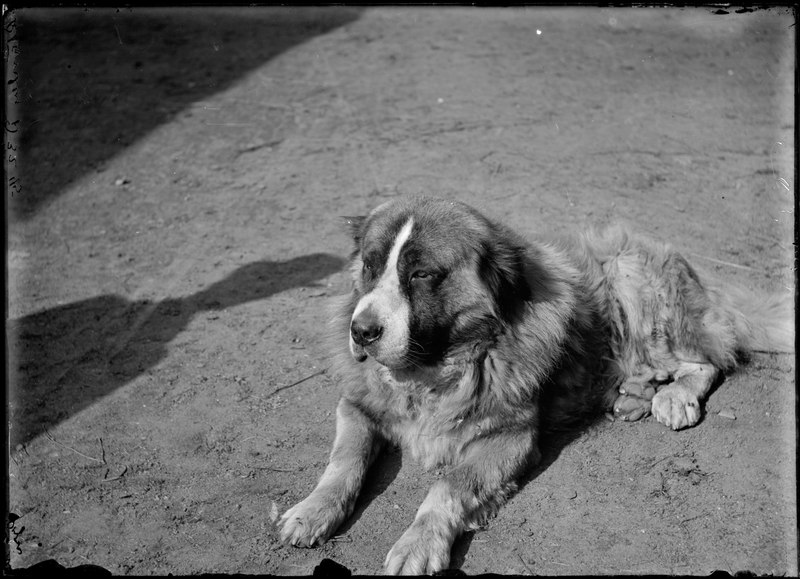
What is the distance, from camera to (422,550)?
3.57 meters

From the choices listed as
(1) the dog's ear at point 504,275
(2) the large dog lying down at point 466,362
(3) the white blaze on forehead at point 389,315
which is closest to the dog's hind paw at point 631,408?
(2) the large dog lying down at point 466,362

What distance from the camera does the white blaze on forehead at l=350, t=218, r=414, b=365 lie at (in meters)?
3.85

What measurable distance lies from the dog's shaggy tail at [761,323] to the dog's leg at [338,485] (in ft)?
8.02

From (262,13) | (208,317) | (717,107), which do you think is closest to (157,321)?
(208,317)

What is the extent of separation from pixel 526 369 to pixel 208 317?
248 centimetres

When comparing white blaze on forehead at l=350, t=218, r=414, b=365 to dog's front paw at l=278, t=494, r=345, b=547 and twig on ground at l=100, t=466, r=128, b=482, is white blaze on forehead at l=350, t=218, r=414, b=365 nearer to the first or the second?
dog's front paw at l=278, t=494, r=345, b=547

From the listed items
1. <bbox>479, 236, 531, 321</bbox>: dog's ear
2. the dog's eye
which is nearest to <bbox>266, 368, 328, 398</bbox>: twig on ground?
the dog's eye

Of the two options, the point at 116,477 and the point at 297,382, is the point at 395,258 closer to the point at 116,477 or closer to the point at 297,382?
the point at 297,382

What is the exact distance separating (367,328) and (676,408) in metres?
1.93

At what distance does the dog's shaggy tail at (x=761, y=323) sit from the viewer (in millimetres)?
5066

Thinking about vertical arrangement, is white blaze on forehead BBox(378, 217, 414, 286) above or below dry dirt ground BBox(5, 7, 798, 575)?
above

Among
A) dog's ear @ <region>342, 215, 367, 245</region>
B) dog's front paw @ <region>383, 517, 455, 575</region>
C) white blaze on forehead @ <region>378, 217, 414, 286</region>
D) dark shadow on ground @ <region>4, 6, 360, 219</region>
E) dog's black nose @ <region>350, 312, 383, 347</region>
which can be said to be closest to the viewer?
dog's front paw @ <region>383, 517, 455, 575</region>

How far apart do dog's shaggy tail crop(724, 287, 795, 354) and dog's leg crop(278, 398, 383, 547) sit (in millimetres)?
2444

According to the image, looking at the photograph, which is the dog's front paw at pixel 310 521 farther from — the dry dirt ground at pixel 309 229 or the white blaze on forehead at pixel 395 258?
the white blaze on forehead at pixel 395 258
